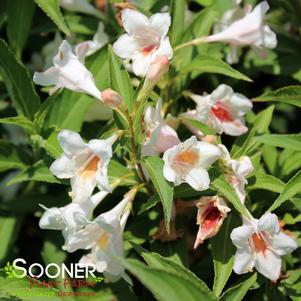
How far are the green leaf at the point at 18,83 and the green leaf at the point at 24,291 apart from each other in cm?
59

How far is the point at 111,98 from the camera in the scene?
1.76 metres

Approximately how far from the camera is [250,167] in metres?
1.90

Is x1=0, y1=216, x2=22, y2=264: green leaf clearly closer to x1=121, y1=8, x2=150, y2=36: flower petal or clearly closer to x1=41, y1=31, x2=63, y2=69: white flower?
x1=41, y1=31, x2=63, y2=69: white flower

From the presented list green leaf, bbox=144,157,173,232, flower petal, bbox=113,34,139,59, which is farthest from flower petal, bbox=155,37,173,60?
→ green leaf, bbox=144,157,173,232

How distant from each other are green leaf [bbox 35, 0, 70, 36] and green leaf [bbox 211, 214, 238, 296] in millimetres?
837

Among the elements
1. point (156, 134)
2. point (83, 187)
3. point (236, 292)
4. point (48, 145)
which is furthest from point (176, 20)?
point (236, 292)

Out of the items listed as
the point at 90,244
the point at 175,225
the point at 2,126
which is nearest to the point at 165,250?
the point at 175,225

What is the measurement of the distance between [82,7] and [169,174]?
1139mm

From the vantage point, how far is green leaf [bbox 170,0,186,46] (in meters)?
2.14

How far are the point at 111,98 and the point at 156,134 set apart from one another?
19 centimetres

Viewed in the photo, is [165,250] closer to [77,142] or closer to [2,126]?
Result: [77,142]

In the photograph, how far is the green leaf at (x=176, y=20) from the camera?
214 cm

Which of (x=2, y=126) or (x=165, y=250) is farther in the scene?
(x=2, y=126)

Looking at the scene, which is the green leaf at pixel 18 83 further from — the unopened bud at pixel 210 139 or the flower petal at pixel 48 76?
the unopened bud at pixel 210 139
